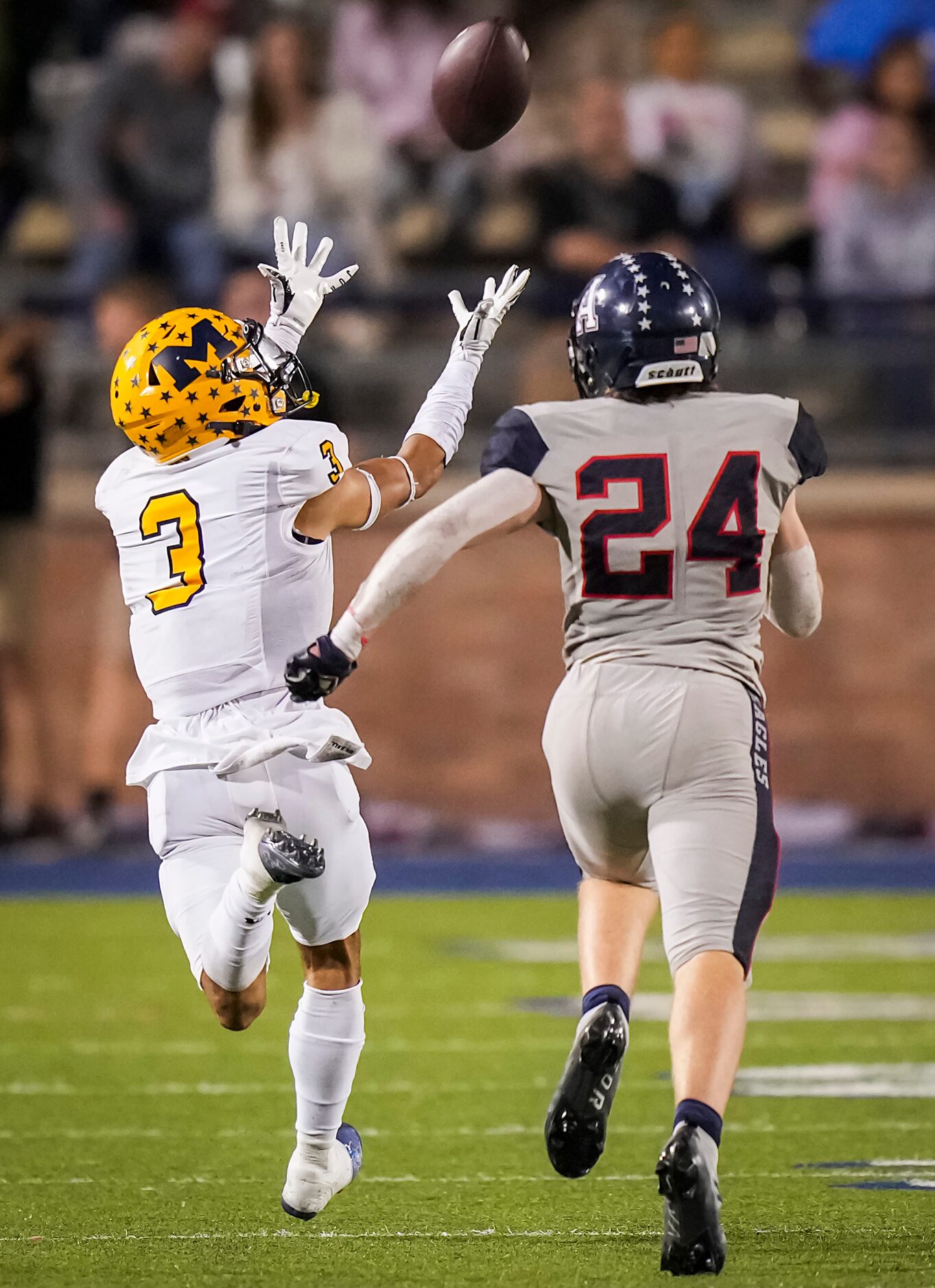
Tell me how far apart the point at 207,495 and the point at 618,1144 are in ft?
5.53

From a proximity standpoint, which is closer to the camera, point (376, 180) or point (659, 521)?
point (659, 521)

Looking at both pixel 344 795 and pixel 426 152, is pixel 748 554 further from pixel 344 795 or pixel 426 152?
pixel 426 152

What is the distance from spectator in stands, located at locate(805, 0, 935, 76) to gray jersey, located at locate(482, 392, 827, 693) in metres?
7.71

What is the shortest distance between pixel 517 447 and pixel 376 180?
24.5 ft

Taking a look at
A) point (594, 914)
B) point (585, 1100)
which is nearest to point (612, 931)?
point (594, 914)

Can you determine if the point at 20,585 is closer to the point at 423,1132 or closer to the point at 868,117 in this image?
the point at 868,117

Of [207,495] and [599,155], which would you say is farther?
[599,155]

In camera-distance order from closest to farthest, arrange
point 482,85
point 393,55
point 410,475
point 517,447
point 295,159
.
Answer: point 517,447
point 410,475
point 482,85
point 295,159
point 393,55

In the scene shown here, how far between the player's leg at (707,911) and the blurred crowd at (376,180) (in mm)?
6191

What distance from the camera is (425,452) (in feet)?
13.2

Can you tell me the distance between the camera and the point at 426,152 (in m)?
10.7

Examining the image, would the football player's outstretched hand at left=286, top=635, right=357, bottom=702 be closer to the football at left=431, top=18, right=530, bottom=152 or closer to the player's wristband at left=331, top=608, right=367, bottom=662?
the player's wristband at left=331, top=608, right=367, bottom=662

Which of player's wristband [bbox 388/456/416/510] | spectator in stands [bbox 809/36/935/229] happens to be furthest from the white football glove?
spectator in stands [bbox 809/36/935/229]

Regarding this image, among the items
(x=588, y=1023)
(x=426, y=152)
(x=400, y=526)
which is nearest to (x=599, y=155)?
(x=426, y=152)
